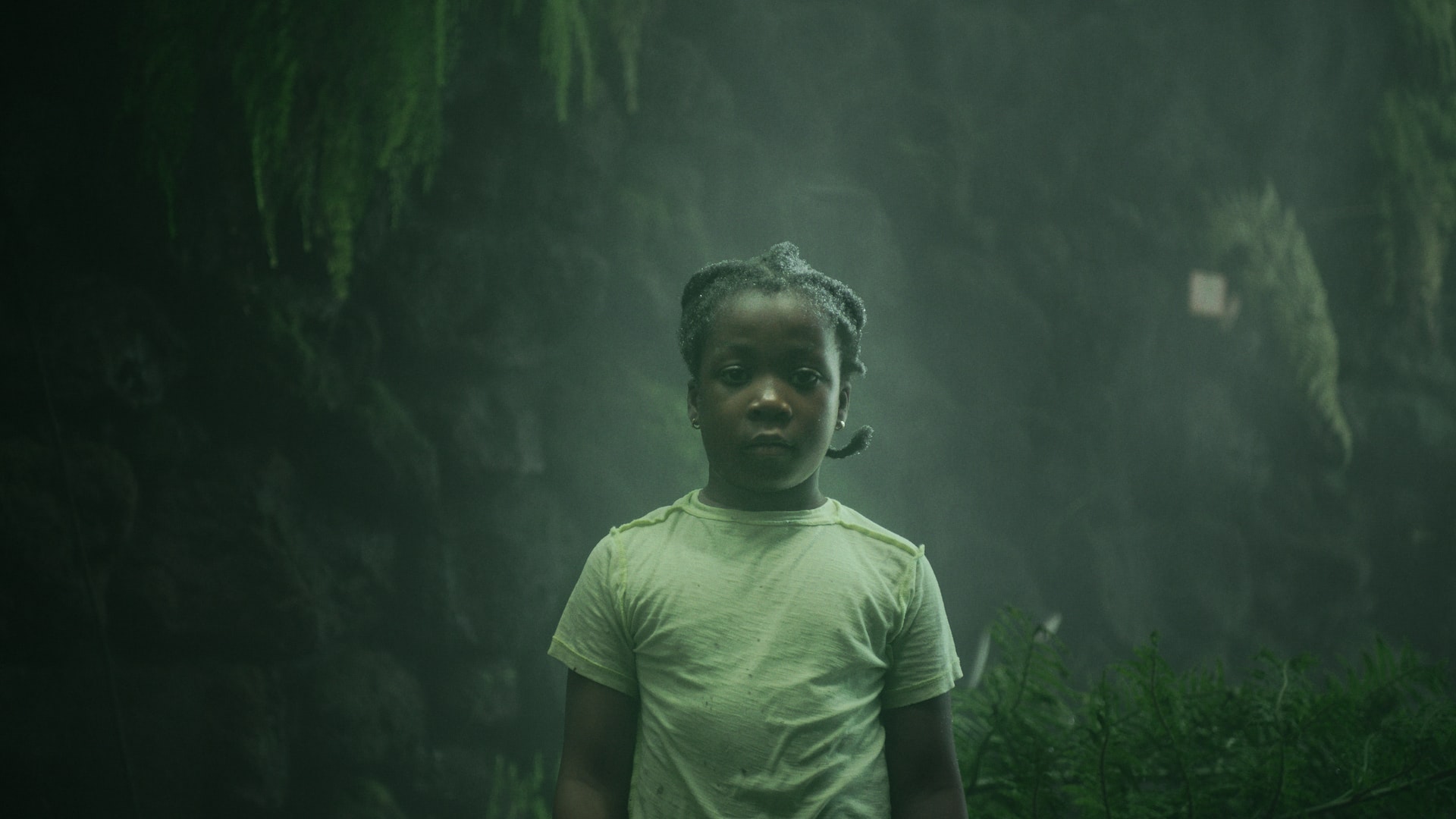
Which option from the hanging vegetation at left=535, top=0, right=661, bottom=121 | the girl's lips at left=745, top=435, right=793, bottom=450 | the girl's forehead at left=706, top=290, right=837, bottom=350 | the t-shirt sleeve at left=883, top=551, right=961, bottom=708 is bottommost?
the t-shirt sleeve at left=883, top=551, right=961, bottom=708

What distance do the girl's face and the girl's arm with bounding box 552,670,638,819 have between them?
34 centimetres

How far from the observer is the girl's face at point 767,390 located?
45.1 inches

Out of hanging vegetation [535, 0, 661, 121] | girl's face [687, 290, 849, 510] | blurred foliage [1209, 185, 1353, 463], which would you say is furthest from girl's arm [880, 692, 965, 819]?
blurred foliage [1209, 185, 1353, 463]

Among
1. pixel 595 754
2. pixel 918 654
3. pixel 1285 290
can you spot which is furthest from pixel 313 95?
pixel 1285 290

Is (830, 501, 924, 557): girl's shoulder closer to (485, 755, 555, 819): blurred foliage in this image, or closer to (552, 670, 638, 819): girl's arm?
(552, 670, 638, 819): girl's arm

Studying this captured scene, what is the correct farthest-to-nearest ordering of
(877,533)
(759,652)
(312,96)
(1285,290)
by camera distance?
(1285,290), (312,96), (877,533), (759,652)

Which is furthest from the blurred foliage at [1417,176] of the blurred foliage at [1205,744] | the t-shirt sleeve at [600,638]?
the t-shirt sleeve at [600,638]

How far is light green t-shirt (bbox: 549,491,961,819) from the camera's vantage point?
41.5 inches

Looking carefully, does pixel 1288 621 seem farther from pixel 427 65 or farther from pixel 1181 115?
pixel 427 65

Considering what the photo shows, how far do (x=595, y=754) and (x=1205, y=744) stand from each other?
1.30 m

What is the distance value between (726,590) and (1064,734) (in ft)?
3.07

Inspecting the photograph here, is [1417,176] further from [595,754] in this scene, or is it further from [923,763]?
[595,754]

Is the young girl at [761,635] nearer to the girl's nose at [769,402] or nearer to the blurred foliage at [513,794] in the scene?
the girl's nose at [769,402]

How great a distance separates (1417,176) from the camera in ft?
13.8
